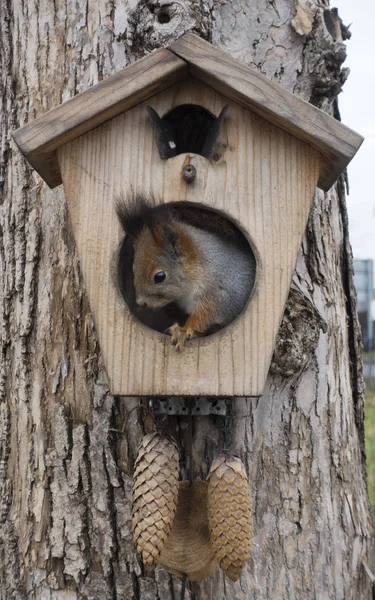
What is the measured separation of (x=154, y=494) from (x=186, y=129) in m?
0.93

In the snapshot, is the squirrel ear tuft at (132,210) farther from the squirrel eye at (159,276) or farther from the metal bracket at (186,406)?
the metal bracket at (186,406)

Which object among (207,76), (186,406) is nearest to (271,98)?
(207,76)

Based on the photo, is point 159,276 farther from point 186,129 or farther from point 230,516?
point 230,516

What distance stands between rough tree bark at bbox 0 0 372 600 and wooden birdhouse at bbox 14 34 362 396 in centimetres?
24

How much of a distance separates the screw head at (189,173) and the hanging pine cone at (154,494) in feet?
1.96

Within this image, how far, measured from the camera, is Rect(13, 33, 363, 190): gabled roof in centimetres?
157

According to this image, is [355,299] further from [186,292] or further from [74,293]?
[74,293]

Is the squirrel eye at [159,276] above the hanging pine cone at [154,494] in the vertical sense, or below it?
above

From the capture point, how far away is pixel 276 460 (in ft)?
6.16

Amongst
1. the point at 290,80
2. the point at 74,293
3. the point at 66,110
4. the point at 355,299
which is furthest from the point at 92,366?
the point at 290,80

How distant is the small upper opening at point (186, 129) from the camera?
65.3 inches

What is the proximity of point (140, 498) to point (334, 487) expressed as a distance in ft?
2.12

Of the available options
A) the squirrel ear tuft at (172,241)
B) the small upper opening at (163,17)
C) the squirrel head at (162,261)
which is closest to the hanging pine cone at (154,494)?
the squirrel head at (162,261)

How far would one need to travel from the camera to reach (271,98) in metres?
1.57
